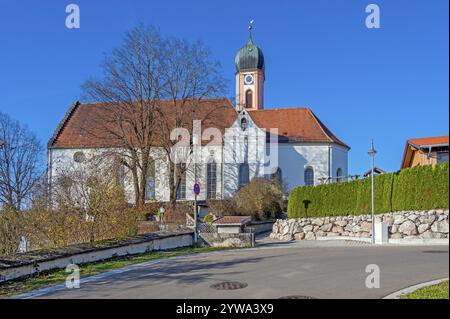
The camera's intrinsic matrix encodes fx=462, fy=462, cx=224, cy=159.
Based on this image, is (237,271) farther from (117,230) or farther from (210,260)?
(117,230)

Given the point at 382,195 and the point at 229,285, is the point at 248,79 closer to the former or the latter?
the point at 382,195

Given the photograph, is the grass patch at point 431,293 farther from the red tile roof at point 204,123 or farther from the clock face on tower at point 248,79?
the clock face on tower at point 248,79

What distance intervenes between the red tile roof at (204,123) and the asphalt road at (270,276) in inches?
1041

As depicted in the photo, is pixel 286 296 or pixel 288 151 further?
pixel 288 151

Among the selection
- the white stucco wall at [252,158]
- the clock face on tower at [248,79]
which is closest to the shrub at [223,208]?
the white stucco wall at [252,158]

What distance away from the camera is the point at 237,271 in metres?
12.2

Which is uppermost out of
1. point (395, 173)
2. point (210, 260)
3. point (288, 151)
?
point (288, 151)

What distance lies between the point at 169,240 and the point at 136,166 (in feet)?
64.3

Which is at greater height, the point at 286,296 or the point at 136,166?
the point at 136,166

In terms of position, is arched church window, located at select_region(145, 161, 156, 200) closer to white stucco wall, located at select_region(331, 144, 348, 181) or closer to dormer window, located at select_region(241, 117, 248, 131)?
dormer window, located at select_region(241, 117, 248, 131)

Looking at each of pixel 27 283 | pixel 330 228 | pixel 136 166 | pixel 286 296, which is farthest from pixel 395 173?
pixel 136 166

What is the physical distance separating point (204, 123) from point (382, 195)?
2201 cm

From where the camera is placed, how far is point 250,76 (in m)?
69.8
